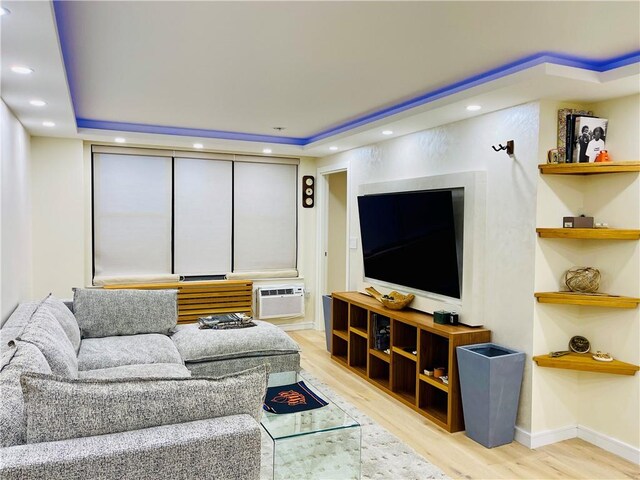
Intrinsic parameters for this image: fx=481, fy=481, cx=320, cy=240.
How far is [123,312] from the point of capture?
4.07 metres

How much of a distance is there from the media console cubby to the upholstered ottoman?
852 millimetres

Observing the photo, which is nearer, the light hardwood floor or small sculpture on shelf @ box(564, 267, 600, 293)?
the light hardwood floor

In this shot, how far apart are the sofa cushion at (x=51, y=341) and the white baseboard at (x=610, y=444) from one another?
11.1 ft

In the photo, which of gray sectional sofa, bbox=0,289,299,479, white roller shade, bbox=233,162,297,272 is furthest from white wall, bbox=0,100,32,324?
white roller shade, bbox=233,162,297,272

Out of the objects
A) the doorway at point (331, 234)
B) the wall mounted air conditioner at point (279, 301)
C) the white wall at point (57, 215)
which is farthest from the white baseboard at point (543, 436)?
the white wall at point (57, 215)

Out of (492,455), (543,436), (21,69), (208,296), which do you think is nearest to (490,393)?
(492,455)

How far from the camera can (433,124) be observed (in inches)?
160

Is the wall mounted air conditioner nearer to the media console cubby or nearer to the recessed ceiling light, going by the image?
the media console cubby

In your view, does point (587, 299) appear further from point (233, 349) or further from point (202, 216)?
point (202, 216)

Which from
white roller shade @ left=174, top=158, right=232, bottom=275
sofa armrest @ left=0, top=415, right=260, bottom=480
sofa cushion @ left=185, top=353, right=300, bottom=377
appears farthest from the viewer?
white roller shade @ left=174, top=158, right=232, bottom=275

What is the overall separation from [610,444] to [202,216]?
184 inches

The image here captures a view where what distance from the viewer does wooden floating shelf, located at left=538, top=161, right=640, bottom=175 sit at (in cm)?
299

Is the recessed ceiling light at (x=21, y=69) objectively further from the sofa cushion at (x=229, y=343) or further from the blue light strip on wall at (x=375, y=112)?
the sofa cushion at (x=229, y=343)

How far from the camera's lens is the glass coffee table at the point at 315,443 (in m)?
2.69
